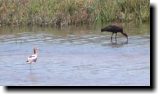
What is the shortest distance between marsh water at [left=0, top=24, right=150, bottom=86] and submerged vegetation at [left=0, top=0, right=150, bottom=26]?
63 cm

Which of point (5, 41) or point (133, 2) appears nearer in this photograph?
point (5, 41)

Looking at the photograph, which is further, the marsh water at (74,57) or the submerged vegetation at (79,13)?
the submerged vegetation at (79,13)

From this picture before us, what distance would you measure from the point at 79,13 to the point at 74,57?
6372 millimetres

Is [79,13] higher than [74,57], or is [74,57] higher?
[79,13]

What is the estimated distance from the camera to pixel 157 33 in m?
5.92

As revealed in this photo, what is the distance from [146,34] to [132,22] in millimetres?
2424

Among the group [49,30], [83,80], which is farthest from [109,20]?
[83,80]

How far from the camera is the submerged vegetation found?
18031 millimetres

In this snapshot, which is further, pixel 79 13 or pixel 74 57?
pixel 79 13

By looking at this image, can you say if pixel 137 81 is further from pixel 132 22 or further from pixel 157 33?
pixel 132 22

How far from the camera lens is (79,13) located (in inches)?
715

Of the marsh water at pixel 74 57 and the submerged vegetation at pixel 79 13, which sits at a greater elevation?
the submerged vegetation at pixel 79 13

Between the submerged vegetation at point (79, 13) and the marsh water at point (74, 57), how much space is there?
626 millimetres

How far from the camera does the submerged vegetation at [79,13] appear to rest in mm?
18031
